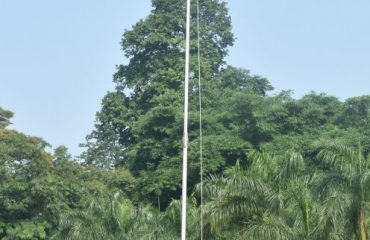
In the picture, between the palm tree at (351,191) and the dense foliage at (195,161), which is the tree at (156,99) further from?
the palm tree at (351,191)

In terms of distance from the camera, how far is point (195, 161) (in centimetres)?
3344

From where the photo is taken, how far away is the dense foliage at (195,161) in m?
16.7

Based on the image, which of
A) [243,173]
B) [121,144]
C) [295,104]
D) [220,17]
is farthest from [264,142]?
[243,173]

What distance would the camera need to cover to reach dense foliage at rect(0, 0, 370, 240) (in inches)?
656

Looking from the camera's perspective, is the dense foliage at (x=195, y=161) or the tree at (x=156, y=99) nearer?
the dense foliage at (x=195, y=161)

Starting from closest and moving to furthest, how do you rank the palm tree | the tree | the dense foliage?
the palm tree
the dense foliage
the tree

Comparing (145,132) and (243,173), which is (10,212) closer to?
(145,132)

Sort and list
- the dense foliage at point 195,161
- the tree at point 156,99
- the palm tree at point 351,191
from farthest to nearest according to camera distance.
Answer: the tree at point 156,99
the dense foliage at point 195,161
the palm tree at point 351,191

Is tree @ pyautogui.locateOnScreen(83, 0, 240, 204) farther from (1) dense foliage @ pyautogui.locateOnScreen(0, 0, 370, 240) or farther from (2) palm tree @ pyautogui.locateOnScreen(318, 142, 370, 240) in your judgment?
(2) palm tree @ pyautogui.locateOnScreen(318, 142, 370, 240)

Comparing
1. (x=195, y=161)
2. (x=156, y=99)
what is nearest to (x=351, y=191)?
(x=195, y=161)

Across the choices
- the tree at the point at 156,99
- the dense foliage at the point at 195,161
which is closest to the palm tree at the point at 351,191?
the dense foliage at the point at 195,161

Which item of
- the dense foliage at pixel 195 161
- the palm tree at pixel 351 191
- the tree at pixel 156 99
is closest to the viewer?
the palm tree at pixel 351 191

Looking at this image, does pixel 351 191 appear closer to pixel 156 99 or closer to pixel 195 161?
pixel 195 161

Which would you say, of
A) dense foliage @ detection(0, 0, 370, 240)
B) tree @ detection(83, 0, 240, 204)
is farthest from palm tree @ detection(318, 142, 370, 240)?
tree @ detection(83, 0, 240, 204)
